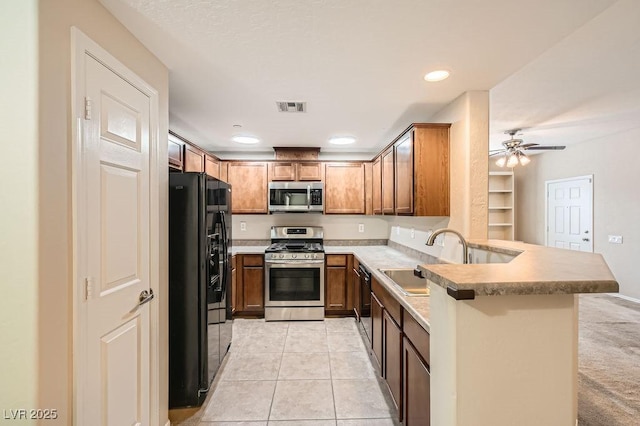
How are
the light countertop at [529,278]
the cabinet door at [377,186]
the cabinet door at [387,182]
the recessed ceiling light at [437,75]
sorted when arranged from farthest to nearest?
the cabinet door at [377,186], the cabinet door at [387,182], the recessed ceiling light at [437,75], the light countertop at [529,278]

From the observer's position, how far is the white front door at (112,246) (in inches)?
44.0

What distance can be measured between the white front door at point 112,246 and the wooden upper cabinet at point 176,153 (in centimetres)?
86

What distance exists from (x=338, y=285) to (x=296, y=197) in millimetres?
1390

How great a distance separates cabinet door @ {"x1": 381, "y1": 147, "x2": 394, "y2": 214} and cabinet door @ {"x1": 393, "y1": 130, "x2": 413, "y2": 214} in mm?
140

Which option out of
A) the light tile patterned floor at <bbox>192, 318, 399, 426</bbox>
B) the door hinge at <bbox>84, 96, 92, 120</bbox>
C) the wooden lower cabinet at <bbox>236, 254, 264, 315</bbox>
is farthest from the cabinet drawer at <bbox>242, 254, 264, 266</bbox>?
the door hinge at <bbox>84, 96, 92, 120</bbox>

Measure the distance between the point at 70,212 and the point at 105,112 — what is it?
501 mm

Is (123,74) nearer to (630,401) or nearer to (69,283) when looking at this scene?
(69,283)

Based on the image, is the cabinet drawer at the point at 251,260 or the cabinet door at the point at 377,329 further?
the cabinet drawer at the point at 251,260

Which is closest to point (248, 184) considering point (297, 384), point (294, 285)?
point (294, 285)

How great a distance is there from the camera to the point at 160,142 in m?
1.72

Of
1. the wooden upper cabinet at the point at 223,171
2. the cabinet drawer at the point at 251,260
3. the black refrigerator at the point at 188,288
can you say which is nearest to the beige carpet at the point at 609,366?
the black refrigerator at the point at 188,288

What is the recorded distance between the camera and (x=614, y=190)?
413 cm

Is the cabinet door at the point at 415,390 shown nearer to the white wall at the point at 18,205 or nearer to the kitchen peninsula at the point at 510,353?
the kitchen peninsula at the point at 510,353

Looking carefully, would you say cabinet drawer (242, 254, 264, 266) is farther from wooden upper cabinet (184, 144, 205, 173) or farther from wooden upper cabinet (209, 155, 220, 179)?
wooden upper cabinet (184, 144, 205, 173)
